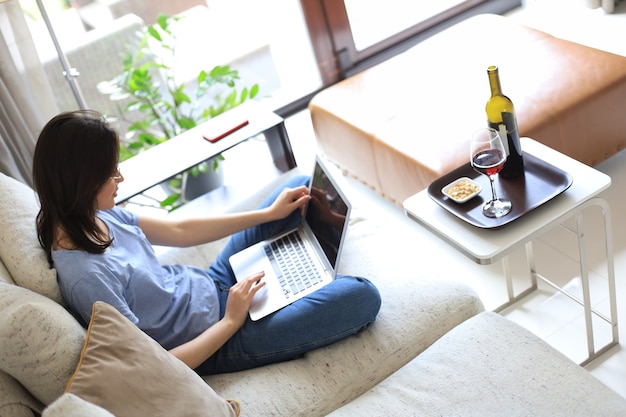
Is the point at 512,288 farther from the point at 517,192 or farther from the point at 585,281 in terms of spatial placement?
the point at 517,192

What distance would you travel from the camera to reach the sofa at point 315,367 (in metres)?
1.58

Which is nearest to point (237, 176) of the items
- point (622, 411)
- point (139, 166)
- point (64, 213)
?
point (139, 166)

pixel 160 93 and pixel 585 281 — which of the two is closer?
pixel 585 281

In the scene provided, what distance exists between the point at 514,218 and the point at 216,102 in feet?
7.75

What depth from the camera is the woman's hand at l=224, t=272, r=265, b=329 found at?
1957 mm

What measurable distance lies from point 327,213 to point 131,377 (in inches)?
32.9

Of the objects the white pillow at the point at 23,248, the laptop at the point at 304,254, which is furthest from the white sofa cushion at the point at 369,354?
the white pillow at the point at 23,248

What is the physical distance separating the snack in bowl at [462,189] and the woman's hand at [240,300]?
0.57 metres

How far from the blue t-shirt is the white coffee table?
646 mm

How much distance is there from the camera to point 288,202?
232 cm

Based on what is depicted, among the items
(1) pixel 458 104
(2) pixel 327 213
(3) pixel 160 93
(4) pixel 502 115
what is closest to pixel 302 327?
(2) pixel 327 213

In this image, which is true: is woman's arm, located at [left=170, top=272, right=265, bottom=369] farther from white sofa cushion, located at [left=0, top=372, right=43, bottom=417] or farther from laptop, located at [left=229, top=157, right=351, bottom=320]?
white sofa cushion, located at [left=0, top=372, right=43, bottom=417]

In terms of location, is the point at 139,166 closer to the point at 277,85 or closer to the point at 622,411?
the point at 277,85

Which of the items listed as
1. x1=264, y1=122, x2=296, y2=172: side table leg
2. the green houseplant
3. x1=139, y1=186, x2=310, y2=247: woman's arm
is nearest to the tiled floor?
x1=264, y1=122, x2=296, y2=172: side table leg
